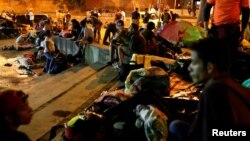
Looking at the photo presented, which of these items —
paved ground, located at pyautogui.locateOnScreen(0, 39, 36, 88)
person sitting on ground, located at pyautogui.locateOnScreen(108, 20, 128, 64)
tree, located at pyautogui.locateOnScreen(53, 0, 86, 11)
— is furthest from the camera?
tree, located at pyautogui.locateOnScreen(53, 0, 86, 11)

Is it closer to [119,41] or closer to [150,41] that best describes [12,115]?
[150,41]

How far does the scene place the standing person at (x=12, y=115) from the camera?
2.91 metres

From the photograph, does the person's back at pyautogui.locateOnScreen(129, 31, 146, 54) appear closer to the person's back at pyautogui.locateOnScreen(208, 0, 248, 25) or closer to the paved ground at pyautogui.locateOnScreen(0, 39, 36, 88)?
the person's back at pyautogui.locateOnScreen(208, 0, 248, 25)

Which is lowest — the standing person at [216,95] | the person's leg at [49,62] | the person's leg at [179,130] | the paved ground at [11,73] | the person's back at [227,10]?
the paved ground at [11,73]

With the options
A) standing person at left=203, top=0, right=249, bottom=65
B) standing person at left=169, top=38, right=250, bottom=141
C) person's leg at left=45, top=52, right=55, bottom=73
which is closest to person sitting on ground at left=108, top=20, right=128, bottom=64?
person's leg at left=45, top=52, right=55, bottom=73

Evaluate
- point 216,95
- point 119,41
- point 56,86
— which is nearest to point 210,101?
point 216,95

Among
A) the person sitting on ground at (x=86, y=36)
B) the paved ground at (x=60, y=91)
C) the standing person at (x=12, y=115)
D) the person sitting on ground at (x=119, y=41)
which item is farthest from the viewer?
the person sitting on ground at (x=86, y=36)

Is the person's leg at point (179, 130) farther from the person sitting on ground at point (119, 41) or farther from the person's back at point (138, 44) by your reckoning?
the person sitting on ground at point (119, 41)

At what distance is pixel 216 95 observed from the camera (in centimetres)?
258

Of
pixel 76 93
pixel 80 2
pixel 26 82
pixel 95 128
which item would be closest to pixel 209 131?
pixel 95 128

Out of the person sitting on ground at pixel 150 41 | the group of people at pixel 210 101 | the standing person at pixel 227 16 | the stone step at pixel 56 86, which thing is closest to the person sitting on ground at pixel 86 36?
the stone step at pixel 56 86

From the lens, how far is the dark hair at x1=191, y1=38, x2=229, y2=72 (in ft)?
9.06

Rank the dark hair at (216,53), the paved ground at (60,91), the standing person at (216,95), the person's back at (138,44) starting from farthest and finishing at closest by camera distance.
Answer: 1. the person's back at (138,44)
2. the paved ground at (60,91)
3. the dark hair at (216,53)
4. the standing person at (216,95)

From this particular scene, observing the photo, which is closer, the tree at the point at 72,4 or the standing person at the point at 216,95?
the standing person at the point at 216,95
